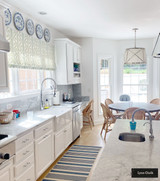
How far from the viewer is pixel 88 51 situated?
232 inches

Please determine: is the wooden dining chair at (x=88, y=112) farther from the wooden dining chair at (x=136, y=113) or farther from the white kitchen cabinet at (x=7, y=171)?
the white kitchen cabinet at (x=7, y=171)

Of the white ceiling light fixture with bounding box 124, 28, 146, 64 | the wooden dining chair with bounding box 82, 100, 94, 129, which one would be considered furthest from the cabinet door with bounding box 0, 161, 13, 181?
the wooden dining chair with bounding box 82, 100, 94, 129

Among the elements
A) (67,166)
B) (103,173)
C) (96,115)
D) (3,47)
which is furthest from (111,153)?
(96,115)

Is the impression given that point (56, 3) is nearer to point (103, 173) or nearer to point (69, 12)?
point (69, 12)

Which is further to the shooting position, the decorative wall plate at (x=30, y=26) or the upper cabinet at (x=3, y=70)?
the decorative wall plate at (x=30, y=26)

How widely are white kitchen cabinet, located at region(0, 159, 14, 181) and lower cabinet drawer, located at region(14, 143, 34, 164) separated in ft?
0.43

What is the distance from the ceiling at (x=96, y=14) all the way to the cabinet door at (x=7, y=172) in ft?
7.76

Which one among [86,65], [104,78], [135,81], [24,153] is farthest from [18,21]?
[135,81]

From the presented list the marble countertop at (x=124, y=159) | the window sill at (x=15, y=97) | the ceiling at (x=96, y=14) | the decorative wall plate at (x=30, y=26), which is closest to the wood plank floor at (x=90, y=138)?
the window sill at (x=15, y=97)

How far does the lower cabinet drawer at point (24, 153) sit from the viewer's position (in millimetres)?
2180

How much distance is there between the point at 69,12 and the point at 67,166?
2.73 m

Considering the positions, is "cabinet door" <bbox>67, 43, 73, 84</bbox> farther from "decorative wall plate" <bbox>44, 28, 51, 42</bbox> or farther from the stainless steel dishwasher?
the stainless steel dishwasher

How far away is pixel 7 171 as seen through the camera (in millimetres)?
1961

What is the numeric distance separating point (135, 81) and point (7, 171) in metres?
5.31
